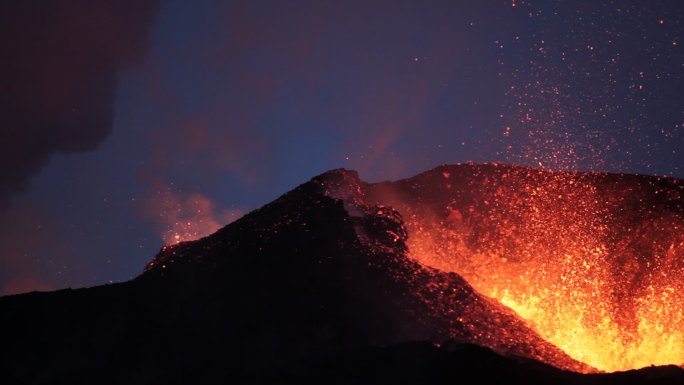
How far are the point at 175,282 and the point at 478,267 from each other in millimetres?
10259

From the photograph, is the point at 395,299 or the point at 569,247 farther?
the point at 569,247

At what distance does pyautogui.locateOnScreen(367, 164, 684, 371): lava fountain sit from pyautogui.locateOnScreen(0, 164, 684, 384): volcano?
6cm

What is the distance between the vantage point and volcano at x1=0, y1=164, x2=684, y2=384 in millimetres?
12961

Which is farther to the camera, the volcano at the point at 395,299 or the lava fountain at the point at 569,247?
the lava fountain at the point at 569,247

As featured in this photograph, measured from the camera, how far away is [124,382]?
44.9 feet

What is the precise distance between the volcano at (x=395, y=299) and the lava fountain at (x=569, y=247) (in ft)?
0.19

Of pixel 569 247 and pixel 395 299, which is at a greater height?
pixel 569 247

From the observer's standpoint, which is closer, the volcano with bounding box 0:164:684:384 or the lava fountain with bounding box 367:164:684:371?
the volcano with bounding box 0:164:684:384

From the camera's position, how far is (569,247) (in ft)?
68.2

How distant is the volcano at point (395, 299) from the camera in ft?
42.5

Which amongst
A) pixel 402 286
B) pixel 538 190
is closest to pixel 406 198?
pixel 538 190

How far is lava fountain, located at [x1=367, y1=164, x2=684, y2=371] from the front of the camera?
56.4 feet

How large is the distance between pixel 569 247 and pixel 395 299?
8928 mm

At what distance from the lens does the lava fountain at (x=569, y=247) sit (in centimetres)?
1718
